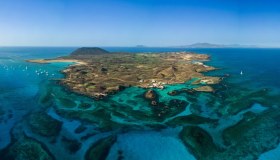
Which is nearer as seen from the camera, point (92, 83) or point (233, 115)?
point (233, 115)

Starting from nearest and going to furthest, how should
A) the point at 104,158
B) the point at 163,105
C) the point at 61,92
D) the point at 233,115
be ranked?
the point at 104,158 → the point at 233,115 → the point at 163,105 → the point at 61,92

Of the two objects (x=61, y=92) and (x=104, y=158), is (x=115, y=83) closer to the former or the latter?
(x=61, y=92)

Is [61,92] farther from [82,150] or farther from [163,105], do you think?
[82,150]

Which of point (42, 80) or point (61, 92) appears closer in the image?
point (61, 92)

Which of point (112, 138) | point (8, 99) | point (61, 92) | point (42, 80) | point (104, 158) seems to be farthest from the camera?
point (42, 80)

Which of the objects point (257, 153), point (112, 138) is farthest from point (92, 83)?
point (257, 153)

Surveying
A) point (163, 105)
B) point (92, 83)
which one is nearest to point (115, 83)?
point (92, 83)
